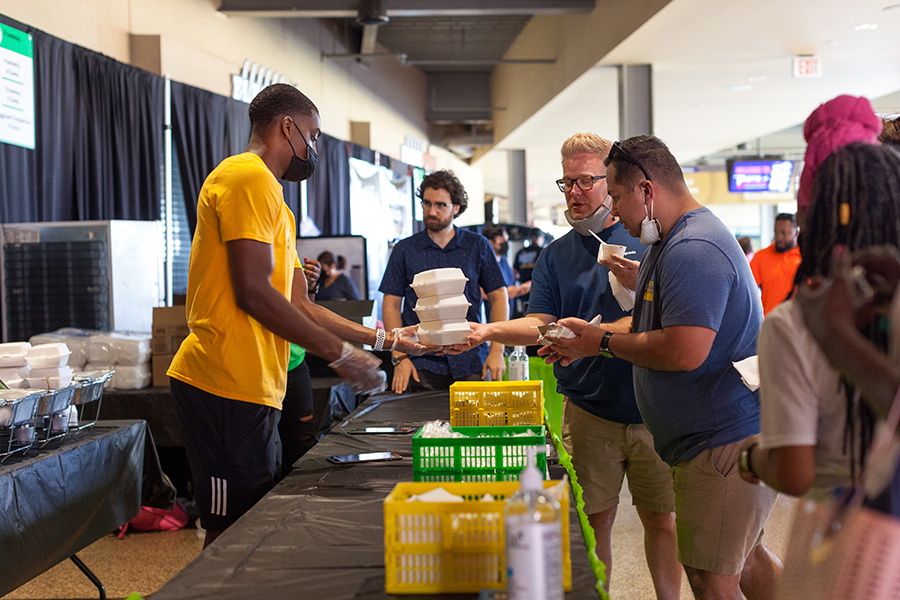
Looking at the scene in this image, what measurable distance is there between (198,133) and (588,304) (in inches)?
189

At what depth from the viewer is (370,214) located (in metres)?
10.5

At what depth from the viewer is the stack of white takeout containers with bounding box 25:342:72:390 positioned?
2.49 m

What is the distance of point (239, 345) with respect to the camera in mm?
1959

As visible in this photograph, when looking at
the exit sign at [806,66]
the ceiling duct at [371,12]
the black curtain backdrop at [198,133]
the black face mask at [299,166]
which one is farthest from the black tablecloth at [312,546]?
the exit sign at [806,66]

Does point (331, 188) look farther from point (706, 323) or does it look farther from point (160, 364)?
point (706, 323)

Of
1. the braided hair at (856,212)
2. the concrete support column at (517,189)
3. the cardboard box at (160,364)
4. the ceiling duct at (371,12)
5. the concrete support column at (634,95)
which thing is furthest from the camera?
the concrete support column at (517,189)

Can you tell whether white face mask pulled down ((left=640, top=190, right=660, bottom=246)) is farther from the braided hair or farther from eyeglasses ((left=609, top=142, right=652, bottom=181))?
the braided hair

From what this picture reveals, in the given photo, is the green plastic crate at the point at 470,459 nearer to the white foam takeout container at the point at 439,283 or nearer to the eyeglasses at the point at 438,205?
the white foam takeout container at the point at 439,283

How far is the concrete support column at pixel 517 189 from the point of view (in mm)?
14195

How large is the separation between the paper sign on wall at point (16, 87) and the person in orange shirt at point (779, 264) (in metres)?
5.51

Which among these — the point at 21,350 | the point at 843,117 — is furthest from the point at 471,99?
the point at 843,117

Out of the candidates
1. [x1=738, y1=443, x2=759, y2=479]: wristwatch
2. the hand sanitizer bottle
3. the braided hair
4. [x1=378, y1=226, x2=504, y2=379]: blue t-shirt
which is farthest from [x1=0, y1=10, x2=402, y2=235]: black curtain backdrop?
the braided hair

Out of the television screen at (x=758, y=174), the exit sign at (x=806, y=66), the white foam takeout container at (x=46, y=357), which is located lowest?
the white foam takeout container at (x=46, y=357)

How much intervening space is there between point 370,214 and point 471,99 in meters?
6.23
